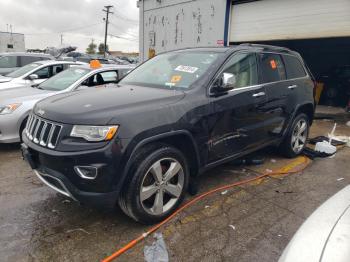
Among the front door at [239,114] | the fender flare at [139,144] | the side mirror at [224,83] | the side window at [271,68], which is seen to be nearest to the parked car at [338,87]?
the side window at [271,68]

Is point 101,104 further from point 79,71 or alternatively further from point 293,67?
point 79,71

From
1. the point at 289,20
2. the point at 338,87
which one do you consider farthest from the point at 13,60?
the point at 338,87

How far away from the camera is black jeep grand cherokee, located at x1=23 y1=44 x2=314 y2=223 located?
2514 millimetres

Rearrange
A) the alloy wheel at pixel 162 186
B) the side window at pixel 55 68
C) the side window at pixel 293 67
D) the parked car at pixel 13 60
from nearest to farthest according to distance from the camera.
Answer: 1. the alloy wheel at pixel 162 186
2. the side window at pixel 293 67
3. the side window at pixel 55 68
4. the parked car at pixel 13 60

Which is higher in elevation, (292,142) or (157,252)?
(292,142)

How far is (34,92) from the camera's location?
18.4ft

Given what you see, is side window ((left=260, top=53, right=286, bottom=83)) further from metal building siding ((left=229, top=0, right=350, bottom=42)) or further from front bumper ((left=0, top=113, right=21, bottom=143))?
metal building siding ((left=229, top=0, right=350, bottom=42))

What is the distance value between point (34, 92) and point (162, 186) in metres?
3.84

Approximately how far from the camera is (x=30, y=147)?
9.29 feet

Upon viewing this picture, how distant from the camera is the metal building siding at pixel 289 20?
8422 mm

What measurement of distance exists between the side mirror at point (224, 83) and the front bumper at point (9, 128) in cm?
345

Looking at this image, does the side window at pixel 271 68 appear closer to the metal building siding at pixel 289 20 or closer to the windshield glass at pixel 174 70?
the windshield glass at pixel 174 70

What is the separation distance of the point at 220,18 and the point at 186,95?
30.7ft

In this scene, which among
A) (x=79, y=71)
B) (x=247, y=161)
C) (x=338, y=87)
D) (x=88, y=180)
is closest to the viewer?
(x=88, y=180)
